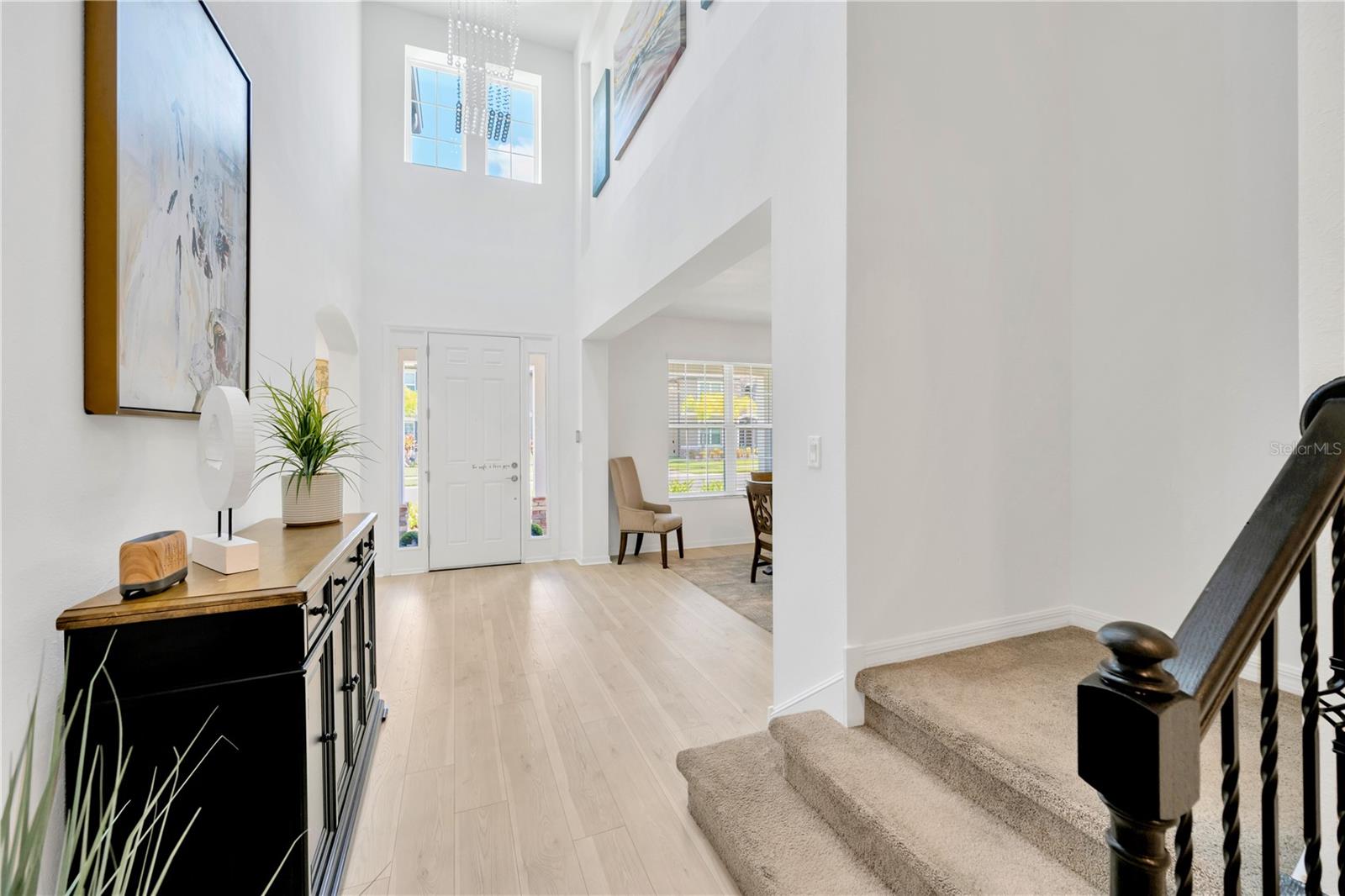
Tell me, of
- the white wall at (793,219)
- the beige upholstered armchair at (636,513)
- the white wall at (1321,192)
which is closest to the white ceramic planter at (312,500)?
the white wall at (793,219)

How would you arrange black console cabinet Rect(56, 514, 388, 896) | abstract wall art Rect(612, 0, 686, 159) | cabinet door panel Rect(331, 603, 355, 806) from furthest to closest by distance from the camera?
1. abstract wall art Rect(612, 0, 686, 159)
2. cabinet door panel Rect(331, 603, 355, 806)
3. black console cabinet Rect(56, 514, 388, 896)

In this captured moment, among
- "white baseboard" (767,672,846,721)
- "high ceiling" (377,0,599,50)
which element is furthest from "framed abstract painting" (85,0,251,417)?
"high ceiling" (377,0,599,50)

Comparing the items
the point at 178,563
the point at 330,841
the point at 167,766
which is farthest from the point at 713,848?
the point at 178,563

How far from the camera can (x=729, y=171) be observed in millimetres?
2627

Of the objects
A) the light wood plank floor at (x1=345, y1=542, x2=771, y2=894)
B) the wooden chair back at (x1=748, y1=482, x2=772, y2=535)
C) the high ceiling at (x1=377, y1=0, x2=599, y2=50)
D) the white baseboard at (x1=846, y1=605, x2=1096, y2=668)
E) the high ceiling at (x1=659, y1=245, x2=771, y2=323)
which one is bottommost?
the light wood plank floor at (x1=345, y1=542, x2=771, y2=894)

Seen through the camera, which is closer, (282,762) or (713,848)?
(282,762)

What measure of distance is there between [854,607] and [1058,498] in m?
1.02

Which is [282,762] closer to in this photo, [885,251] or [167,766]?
[167,766]

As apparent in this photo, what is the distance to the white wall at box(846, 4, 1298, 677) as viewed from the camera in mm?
1761

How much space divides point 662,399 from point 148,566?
5.37m

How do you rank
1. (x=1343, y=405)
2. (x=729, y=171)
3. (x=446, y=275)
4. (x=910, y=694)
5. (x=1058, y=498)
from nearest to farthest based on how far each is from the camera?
(x=1343, y=405)
(x=910, y=694)
(x=1058, y=498)
(x=729, y=171)
(x=446, y=275)

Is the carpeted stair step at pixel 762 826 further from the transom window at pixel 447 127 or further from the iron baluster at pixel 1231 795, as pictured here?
the transom window at pixel 447 127

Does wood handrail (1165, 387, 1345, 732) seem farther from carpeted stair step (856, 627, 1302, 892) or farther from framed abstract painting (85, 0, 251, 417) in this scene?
framed abstract painting (85, 0, 251, 417)

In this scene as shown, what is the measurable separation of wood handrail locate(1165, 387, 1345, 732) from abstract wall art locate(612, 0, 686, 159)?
3494 mm
